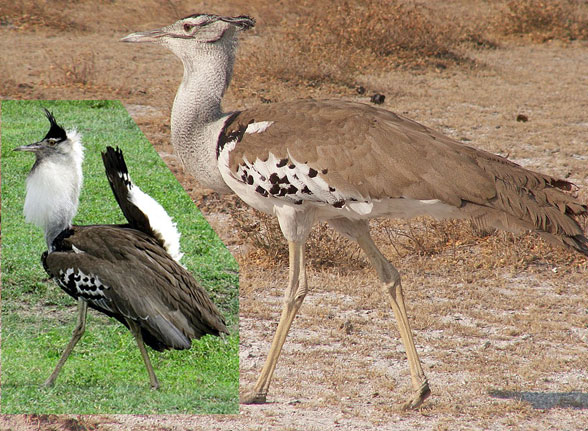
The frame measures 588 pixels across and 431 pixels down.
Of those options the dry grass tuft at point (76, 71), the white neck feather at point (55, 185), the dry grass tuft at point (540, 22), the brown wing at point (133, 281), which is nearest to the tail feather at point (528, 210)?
the brown wing at point (133, 281)

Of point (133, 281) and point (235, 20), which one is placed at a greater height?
point (235, 20)

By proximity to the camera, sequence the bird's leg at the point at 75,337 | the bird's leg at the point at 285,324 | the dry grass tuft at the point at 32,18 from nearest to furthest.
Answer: the bird's leg at the point at 75,337 → the bird's leg at the point at 285,324 → the dry grass tuft at the point at 32,18

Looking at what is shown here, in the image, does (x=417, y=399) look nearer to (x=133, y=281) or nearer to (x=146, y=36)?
(x=133, y=281)

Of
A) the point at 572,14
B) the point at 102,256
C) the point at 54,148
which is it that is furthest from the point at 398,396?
the point at 572,14

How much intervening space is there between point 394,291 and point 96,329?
1871mm

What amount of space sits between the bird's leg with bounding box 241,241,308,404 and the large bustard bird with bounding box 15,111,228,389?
4.01 ft

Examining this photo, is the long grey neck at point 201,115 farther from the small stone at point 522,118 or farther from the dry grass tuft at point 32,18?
the dry grass tuft at point 32,18

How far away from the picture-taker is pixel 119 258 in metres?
3.24

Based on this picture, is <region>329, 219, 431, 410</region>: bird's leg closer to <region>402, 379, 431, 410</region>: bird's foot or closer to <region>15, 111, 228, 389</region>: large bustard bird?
<region>402, 379, 431, 410</region>: bird's foot

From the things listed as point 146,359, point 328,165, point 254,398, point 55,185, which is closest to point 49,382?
point 146,359

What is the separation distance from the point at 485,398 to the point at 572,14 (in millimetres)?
10469

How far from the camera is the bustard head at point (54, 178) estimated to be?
318 cm

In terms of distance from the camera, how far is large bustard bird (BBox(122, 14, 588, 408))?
158 inches

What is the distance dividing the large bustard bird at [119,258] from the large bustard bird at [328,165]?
1.02 m
